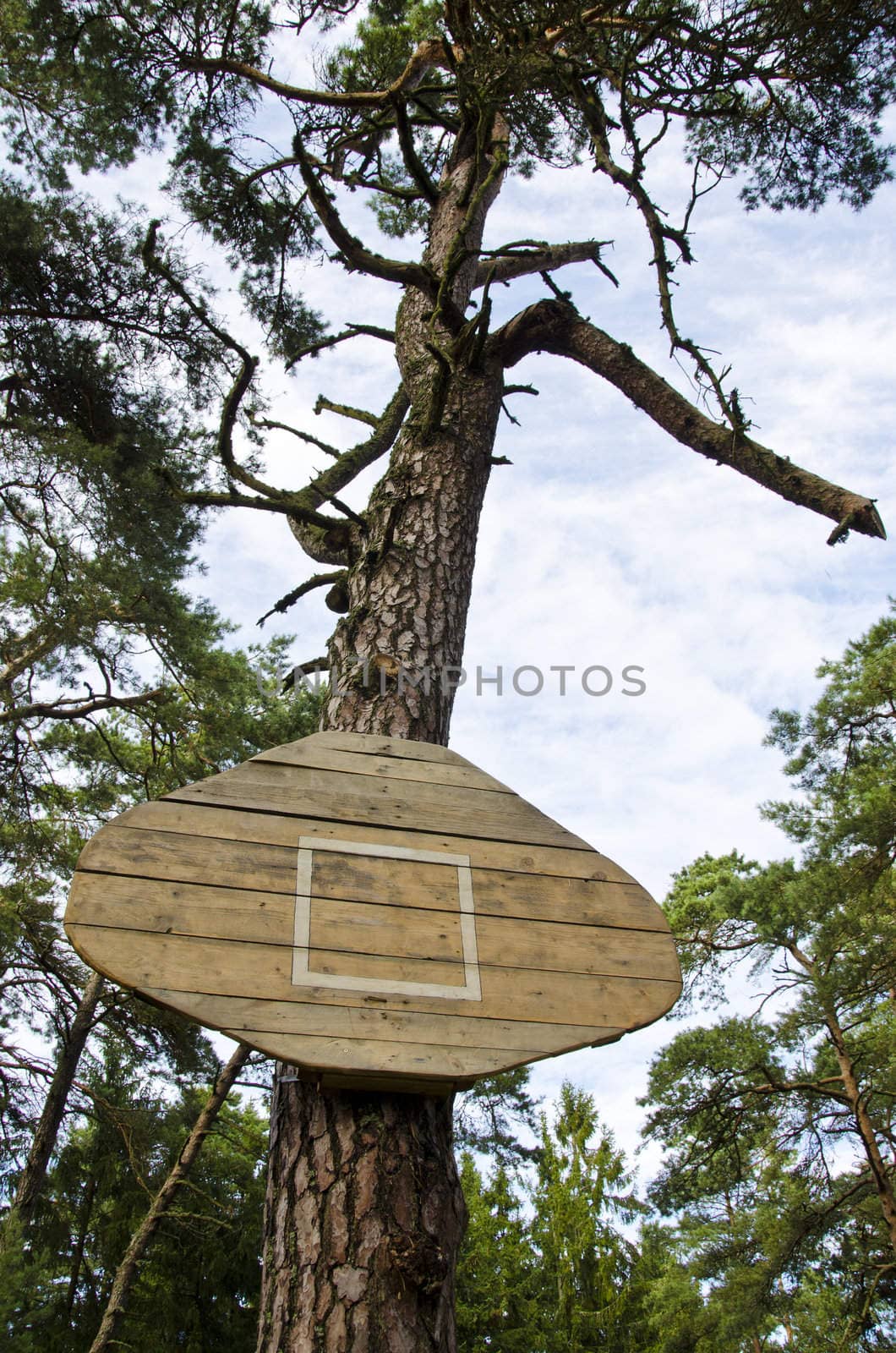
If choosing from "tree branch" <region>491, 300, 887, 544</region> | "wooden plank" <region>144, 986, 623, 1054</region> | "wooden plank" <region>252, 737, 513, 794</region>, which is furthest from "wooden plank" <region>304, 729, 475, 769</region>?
"tree branch" <region>491, 300, 887, 544</region>

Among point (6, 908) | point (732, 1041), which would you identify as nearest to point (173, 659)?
point (6, 908)

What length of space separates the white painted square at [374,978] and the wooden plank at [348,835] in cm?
2

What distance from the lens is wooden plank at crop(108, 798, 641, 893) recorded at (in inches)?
79.9

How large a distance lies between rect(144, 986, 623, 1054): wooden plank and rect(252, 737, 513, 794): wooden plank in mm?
638

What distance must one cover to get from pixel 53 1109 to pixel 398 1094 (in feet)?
23.7

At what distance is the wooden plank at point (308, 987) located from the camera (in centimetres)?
177

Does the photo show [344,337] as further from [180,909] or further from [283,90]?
[180,909]

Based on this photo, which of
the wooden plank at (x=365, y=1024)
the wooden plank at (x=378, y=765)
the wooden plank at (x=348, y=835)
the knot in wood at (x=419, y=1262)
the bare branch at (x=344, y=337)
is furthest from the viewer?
the bare branch at (x=344, y=337)

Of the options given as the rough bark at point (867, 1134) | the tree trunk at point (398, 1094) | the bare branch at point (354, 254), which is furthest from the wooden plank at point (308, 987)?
the rough bark at point (867, 1134)

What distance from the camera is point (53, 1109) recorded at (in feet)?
25.9

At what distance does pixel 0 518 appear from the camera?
6430mm

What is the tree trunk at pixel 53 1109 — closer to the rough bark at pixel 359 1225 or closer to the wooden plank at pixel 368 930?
the rough bark at pixel 359 1225

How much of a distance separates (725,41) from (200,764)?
20.9 ft

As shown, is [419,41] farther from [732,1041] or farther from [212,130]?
[732,1041]
